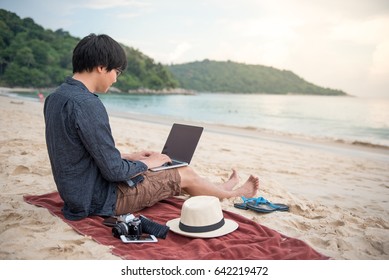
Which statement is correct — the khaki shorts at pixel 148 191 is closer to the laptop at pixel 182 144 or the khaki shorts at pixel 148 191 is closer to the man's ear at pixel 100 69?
the laptop at pixel 182 144

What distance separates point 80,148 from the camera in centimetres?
229

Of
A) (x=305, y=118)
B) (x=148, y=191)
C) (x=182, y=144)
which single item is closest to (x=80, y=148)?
(x=148, y=191)

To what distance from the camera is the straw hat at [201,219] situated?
2.32m

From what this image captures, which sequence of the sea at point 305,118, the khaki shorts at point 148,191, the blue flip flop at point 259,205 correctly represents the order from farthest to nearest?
the sea at point 305,118 → the blue flip flop at point 259,205 → the khaki shorts at point 148,191

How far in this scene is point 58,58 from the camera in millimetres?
7914

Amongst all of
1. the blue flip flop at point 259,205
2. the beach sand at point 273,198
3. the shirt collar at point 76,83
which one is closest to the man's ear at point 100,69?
the shirt collar at point 76,83

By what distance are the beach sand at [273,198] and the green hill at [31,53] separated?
3.54 feet

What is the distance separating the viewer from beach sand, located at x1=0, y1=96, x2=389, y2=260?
221cm

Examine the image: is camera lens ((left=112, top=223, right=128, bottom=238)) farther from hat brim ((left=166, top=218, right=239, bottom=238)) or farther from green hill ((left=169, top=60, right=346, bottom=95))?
green hill ((left=169, top=60, right=346, bottom=95))

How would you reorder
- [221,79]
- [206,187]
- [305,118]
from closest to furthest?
[206,187]
[305,118]
[221,79]

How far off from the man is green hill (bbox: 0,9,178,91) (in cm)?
159

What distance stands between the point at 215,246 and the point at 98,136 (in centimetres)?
99

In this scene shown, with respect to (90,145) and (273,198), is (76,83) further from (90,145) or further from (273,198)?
(273,198)

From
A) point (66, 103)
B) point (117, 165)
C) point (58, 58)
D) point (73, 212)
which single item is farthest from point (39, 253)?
point (58, 58)
